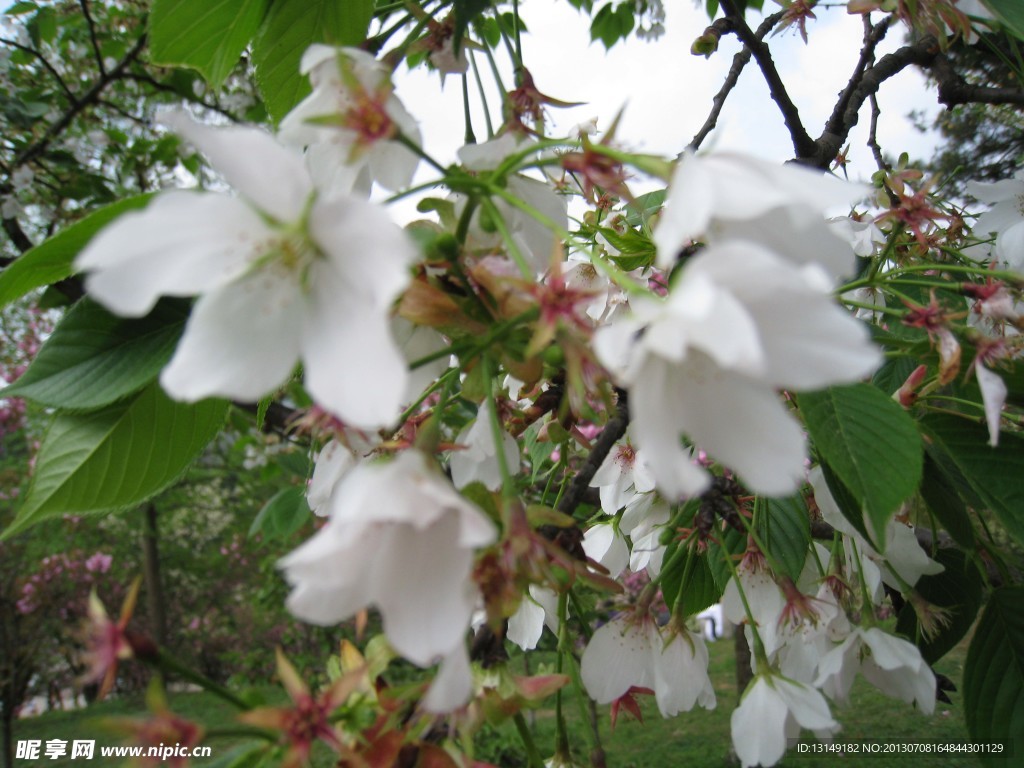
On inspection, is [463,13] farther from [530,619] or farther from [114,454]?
[530,619]

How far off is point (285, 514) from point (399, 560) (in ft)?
6.52

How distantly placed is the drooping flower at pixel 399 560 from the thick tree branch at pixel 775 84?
98 cm

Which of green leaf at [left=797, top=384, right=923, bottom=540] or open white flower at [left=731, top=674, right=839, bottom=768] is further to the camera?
open white flower at [left=731, top=674, right=839, bottom=768]

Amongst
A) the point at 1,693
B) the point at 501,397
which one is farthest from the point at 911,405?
the point at 1,693

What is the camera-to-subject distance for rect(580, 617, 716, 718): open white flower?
28.0 inches

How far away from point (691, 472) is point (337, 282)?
218 mm

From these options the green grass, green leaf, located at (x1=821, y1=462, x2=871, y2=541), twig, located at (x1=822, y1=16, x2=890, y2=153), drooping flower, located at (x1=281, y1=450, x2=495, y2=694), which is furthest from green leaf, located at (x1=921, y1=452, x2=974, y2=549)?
the green grass

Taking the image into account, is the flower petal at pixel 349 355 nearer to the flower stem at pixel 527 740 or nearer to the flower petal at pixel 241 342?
the flower petal at pixel 241 342

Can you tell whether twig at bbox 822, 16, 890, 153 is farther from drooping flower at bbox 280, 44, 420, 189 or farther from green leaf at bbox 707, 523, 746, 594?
drooping flower at bbox 280, 44, 420, 189

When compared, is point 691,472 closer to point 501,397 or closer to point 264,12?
point 501,397

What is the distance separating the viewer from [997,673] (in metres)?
0.77

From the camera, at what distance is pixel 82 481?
23.3 inches

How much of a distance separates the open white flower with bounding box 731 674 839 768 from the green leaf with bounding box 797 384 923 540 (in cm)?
21

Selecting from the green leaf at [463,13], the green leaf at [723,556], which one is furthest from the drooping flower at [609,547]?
the green leaf at [463,13]
